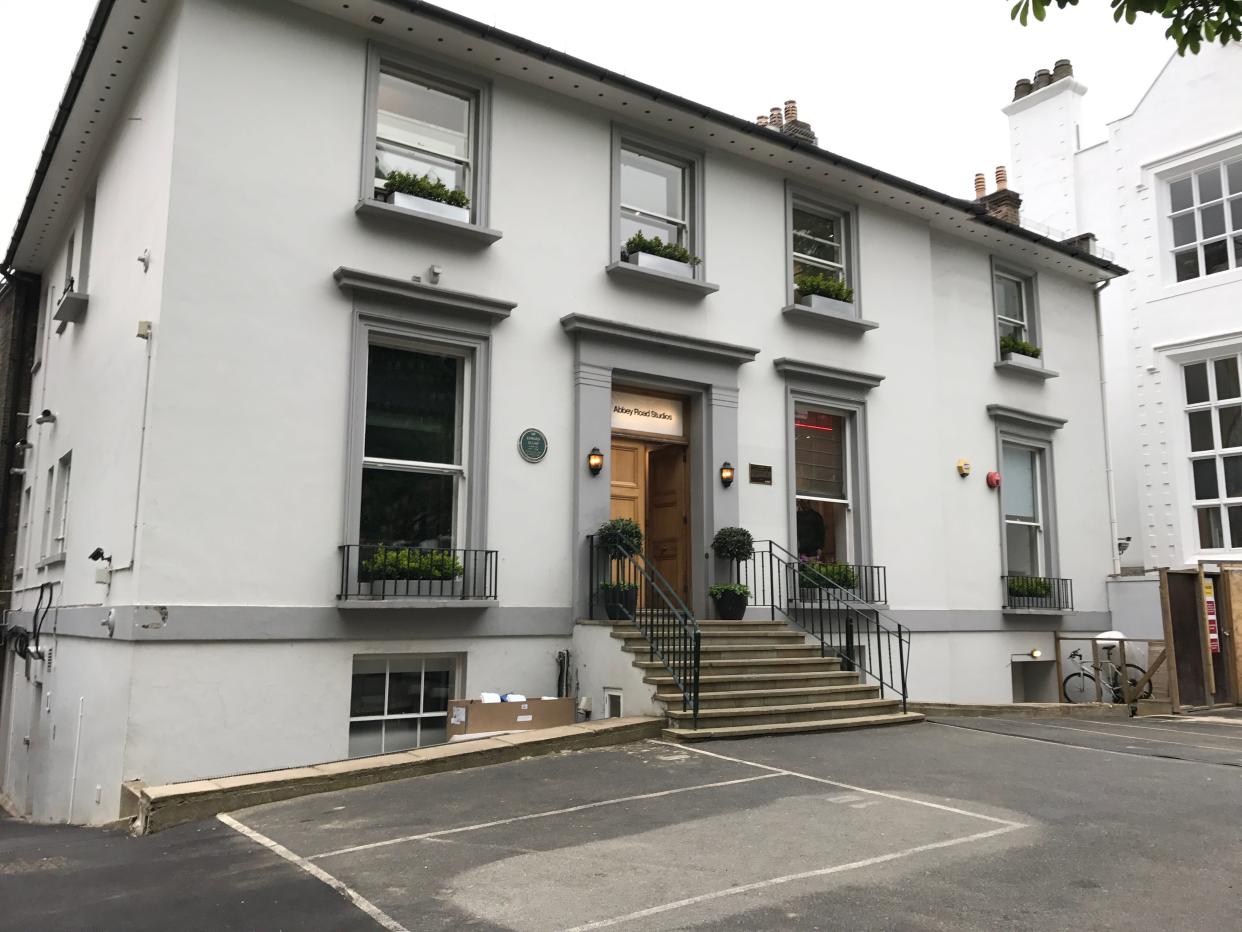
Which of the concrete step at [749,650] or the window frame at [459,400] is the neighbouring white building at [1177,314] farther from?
the window frame at [459,400]

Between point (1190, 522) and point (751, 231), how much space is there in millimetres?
9568

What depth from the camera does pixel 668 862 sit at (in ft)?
16.6

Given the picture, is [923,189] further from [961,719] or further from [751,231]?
[961,719]

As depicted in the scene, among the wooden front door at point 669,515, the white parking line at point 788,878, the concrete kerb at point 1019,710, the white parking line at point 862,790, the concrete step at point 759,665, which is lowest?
the white parking line at point 788,878

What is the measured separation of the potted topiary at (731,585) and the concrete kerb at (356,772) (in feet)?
7.83

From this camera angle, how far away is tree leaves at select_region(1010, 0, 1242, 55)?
4.59 metres

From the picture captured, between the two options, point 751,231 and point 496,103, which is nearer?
point 496,103

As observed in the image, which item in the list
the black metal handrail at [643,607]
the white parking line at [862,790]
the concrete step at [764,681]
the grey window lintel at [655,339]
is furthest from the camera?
the grey window lintel at [655,339]

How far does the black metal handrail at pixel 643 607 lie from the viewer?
9281 mm

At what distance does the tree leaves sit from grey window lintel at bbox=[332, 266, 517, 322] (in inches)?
236

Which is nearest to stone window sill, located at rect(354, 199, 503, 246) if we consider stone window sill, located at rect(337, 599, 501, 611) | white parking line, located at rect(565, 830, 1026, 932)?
stone window sill, located at rect(337, 599, 501, 611)

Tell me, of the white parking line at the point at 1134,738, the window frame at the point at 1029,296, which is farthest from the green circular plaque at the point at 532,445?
the window frame at the point at 1029,296

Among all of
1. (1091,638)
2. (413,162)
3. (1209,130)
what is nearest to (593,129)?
(413,162)

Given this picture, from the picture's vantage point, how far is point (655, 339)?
35.9 ft
